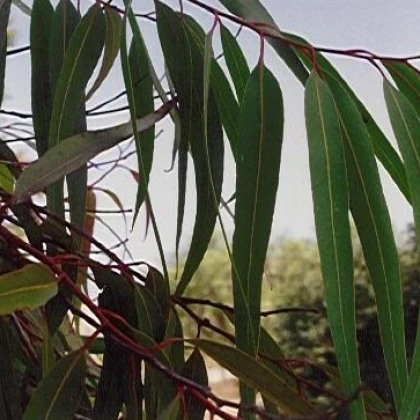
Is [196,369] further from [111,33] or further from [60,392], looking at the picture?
[111,33]

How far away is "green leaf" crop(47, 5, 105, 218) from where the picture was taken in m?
0.51

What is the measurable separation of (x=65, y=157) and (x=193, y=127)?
0.11 metres

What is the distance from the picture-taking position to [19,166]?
0.60 metres

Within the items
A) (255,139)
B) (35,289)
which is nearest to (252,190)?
(255,139)

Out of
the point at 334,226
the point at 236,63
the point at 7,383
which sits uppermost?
the point at 236,63

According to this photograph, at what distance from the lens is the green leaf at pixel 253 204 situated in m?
0.48

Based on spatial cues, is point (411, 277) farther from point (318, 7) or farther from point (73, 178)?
point (73, 178)

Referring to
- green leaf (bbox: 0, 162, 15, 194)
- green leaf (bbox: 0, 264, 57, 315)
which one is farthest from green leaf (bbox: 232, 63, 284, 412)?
green leaf (bbox: 0, 162, 15, 194)

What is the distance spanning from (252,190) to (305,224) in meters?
1.01

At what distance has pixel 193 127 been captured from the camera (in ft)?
1.74

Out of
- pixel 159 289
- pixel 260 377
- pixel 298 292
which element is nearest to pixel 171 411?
pixel 260 377

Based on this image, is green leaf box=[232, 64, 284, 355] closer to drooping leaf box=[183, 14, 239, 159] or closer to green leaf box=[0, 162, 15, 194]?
drooping leaf box=[183, 14, 239, 159]

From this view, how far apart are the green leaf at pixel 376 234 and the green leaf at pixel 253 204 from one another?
0.04m

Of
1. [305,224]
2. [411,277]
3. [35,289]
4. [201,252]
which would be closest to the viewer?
[35,289]
